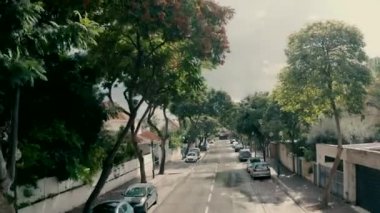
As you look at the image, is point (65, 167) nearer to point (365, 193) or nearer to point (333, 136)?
point (365, 193)

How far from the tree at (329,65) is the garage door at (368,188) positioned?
146 cm

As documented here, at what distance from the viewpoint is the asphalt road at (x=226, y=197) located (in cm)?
2791

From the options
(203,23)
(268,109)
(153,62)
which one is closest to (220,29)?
(203,23)

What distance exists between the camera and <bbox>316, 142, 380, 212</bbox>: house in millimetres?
23703

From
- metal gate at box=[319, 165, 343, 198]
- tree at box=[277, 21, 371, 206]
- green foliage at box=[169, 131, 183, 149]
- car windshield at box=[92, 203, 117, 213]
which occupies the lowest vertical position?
car windshield at box=[92, 203, 117, 213]

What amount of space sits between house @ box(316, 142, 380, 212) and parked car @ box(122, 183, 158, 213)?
32.6 feet

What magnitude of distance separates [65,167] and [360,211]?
13.4 metres

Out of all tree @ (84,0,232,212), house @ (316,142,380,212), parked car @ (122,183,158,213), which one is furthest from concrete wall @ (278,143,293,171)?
tree @ (84,0,232,212)

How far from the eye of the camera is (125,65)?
79.4 feet

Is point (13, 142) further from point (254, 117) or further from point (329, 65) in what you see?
point (254, 117)

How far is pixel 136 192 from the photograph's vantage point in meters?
27.6

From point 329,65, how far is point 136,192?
11232 mm

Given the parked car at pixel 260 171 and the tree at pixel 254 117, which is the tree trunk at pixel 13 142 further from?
the tree at pixel 254 117

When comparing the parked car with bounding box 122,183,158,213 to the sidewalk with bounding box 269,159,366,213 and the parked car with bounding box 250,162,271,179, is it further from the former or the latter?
the parked car with bounding box 250,162,271,179
